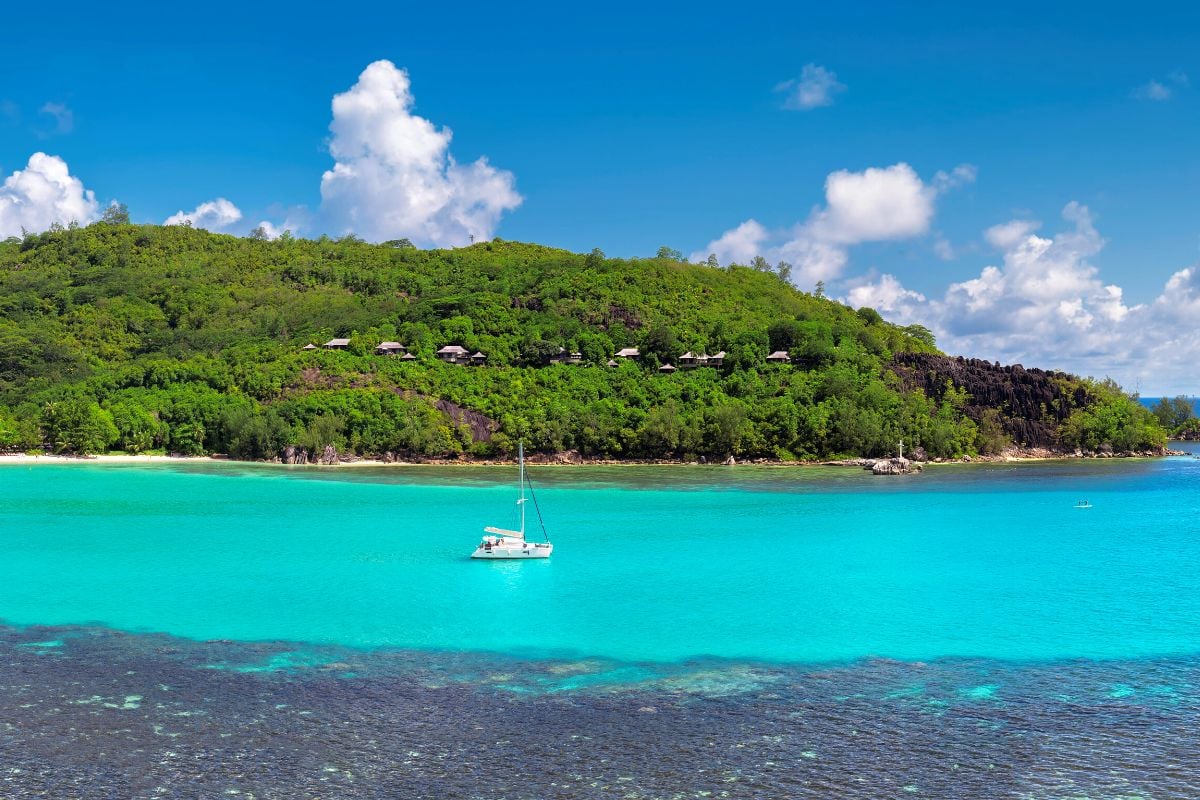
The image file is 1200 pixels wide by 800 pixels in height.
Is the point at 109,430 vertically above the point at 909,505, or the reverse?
the point at 109,430

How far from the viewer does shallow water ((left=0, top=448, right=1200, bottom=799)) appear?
17.2 metres

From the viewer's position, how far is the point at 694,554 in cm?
4178

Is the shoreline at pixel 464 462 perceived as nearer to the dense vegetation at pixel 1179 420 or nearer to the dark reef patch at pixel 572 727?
the dense vegetation at pixel 1179 420

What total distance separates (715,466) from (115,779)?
76.0 metres

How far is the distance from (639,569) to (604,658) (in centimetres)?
1347

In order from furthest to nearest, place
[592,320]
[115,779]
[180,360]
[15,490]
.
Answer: [592,320] → [180,360] → [15,490] → [115,779]

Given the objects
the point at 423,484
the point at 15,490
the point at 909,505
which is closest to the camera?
the point at 909,505

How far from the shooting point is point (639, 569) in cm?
3828

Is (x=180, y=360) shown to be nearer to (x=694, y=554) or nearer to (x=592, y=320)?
(x=592, y=320)

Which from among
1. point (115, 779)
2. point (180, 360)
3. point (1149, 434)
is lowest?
point (115, 779)

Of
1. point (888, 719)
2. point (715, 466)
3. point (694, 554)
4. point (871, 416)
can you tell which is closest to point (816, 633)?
point (888, 719)

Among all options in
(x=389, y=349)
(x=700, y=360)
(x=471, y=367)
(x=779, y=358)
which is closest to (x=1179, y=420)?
(x=779, y=358)

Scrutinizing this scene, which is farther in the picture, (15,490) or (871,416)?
(871,416)

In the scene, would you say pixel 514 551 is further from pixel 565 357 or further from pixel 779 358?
pixel 779 358
